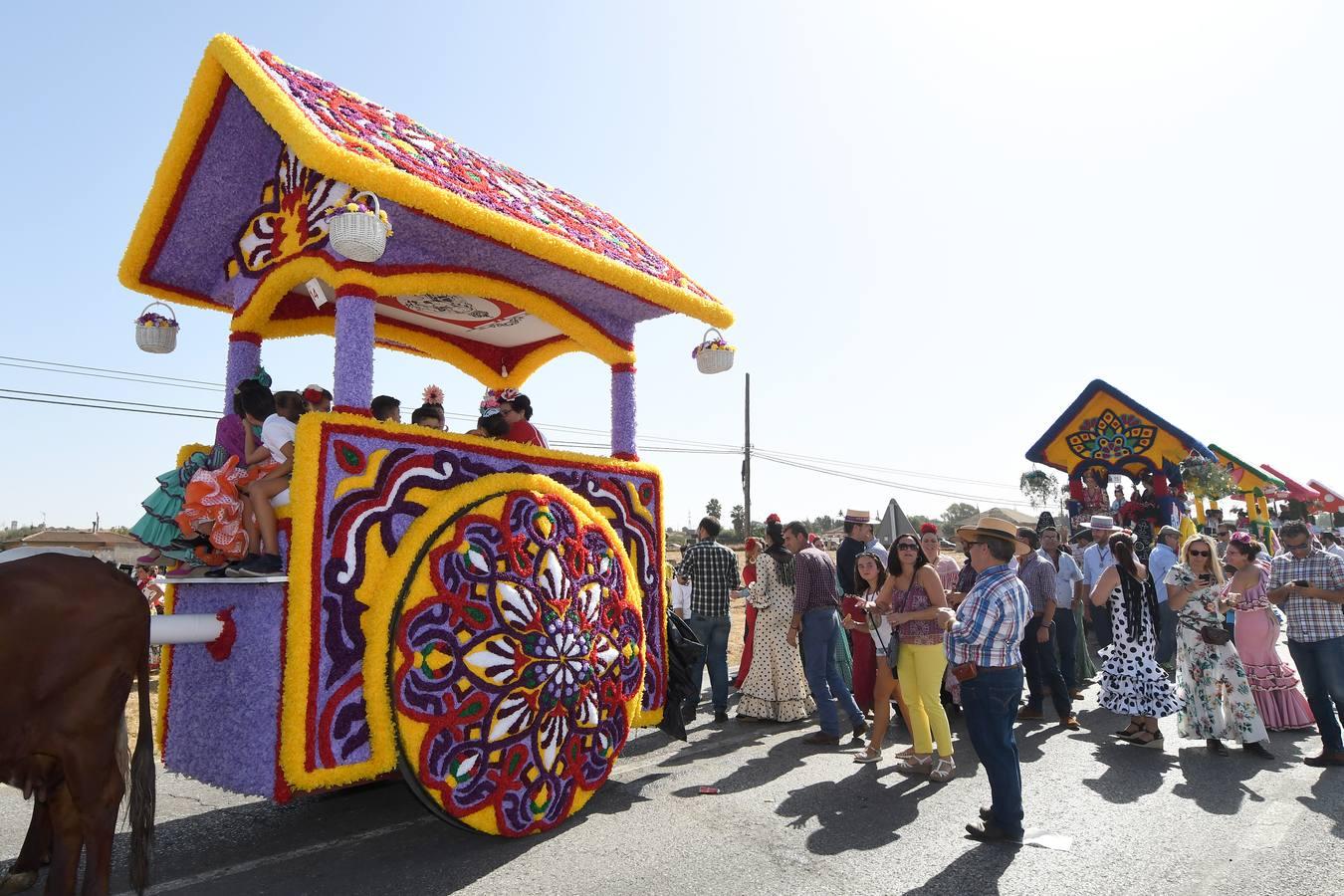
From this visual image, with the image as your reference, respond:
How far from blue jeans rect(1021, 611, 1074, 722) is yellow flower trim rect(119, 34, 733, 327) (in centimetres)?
441

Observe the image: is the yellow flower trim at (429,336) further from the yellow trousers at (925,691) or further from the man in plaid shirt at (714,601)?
the yellow trousers at (925,691)

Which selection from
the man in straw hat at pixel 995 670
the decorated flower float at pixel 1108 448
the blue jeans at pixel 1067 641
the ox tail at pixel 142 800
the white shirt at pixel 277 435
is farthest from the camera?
the decorated flower float at pixel 1108 448

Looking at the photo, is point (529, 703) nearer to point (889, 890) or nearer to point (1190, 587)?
point (889, 890)

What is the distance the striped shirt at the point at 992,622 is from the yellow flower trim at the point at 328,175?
8.35 ft

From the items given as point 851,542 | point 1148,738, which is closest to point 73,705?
point 851,542

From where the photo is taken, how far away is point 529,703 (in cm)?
412

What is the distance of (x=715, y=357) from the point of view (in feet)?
19.7

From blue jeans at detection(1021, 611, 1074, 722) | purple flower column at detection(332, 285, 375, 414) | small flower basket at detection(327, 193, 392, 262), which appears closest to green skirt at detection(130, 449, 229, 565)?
purple flower column at detection(332, 285, 375, 414)

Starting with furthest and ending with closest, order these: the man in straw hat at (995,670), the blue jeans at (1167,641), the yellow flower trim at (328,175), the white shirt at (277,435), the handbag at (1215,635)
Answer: the blue jeans at (1167,641) < the handbag at (1215,635) < the man in straw hat at (995,670) < the white shirt at (277,435) < the yellow flower trim at (328,175)

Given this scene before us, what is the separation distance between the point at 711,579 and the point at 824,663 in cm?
136

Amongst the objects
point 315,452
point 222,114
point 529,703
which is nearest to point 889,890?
point 529,703

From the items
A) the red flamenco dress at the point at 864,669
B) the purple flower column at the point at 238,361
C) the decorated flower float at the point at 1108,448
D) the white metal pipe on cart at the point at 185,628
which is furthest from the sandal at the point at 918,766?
the decorated flower float at the point at 1108,448

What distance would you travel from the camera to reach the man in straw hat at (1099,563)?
843 centimetres

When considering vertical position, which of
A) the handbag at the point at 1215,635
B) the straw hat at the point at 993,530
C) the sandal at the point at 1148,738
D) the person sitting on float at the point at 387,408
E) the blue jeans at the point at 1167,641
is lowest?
the sandal at the point at 1148,738
